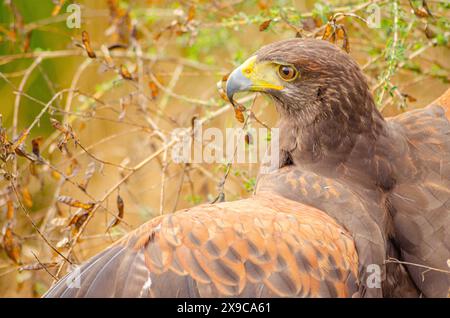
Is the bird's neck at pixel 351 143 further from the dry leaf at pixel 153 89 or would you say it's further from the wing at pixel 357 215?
the dry leaf at pixel 153 89

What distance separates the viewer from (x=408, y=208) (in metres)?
3.53

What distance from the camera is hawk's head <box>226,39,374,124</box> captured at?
12.2 feet

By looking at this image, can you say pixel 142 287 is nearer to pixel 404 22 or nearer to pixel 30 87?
pixel 404 22

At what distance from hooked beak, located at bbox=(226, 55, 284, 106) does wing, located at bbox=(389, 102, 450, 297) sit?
0.72 m

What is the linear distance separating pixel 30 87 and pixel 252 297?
4350 millimetres

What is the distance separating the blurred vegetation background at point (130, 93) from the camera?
13.8 feet

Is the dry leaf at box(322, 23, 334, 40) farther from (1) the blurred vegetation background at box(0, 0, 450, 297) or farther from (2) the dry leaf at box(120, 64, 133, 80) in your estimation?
(2) the dry leaf at box(120, 64, 133, 80)

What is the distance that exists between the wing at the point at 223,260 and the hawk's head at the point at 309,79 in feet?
2.46

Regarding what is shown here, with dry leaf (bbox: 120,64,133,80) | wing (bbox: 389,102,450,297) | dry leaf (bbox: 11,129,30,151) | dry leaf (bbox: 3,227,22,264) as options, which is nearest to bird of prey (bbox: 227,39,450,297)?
wing (bbox: 389,102,450,297)

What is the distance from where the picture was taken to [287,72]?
12.5ft

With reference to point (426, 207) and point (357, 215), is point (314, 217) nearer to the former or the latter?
point (357, 215)

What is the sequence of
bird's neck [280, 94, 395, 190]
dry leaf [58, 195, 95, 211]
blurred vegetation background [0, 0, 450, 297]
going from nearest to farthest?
bird's neck [280, 94, 395, 190] → dry leaf [58, 195, 95, 211] → blurred vegetation background [0, 0, 450, 297]

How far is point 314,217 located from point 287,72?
83 centimetres
